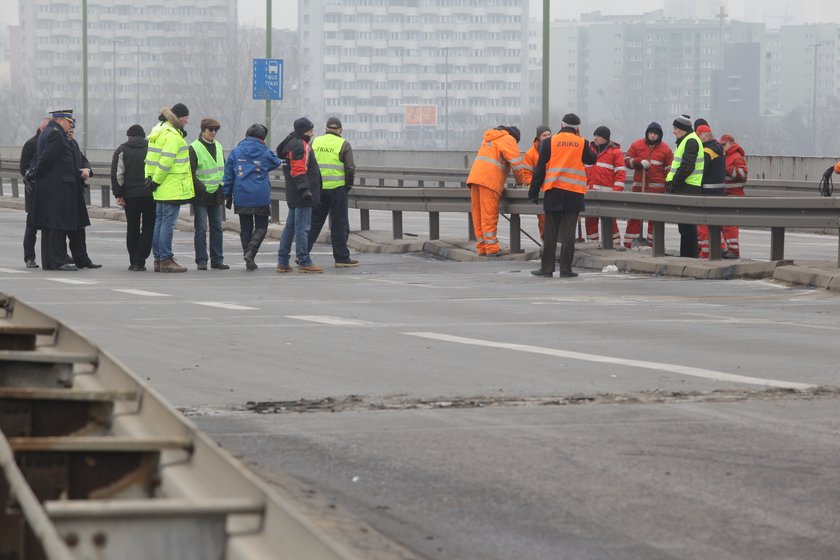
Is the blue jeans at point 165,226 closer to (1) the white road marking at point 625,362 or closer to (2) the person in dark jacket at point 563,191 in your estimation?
(2) the person in dark jacket at point 563,191

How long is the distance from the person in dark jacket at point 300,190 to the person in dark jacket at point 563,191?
8.53 ft

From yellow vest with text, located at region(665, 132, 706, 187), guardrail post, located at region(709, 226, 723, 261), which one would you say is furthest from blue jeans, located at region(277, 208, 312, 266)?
yellow vest with text, located at region(665, 132, 706, 187)

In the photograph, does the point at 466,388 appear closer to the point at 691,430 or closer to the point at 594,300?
the point at 691,430

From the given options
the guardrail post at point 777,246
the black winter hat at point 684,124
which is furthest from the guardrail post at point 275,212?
the guardrail post at point 777,246

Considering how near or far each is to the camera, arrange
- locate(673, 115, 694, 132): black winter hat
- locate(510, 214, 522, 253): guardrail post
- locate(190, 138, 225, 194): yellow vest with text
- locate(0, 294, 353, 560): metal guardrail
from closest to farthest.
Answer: locate(0, 294, 353, 560): metal guardrail < locate(190, 138, 225, 194): yellow vest with text < locate(673, 115, 694, 132): black winter hat < locate(510, 214, 522, 253): guardrail post

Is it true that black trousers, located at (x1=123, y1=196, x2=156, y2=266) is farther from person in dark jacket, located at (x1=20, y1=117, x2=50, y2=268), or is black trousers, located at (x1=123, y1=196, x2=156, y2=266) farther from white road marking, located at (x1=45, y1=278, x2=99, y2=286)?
white road marking, located at (x1=45, y1=278, x2=99, y2=286)

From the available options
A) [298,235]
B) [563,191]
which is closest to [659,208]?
[563,191]

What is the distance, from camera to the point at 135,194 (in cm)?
2089

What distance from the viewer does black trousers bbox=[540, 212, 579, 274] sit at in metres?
19.7

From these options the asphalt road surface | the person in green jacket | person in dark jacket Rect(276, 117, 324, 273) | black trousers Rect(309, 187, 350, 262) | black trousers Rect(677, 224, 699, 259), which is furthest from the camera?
black trousers Rect(677, 224, 699, 259)

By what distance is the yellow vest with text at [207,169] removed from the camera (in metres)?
20.5

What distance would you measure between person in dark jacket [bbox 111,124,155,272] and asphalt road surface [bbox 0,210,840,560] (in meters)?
3.70

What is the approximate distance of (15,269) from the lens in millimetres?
20734

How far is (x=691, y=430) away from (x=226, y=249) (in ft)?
59.1
